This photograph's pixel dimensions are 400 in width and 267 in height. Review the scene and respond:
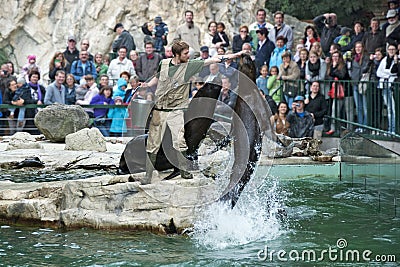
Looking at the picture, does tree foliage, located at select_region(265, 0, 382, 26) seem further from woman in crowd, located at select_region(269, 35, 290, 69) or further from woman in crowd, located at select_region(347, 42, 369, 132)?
woman in crowd, located at select_region(347, 42, 369, 132)

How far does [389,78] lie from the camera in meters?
14.3

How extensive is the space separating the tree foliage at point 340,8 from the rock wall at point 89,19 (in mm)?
1059

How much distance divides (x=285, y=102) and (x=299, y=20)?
911 centimetres

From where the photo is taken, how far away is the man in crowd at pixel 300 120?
14.7 metres

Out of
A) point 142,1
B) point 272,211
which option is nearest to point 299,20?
point 142,1

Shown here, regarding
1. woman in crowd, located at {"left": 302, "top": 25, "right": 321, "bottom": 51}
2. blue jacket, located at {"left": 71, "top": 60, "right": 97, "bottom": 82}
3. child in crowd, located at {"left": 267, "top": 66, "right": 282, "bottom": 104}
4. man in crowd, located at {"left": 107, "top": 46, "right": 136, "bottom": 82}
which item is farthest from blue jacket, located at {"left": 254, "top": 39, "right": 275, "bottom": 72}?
blue jacket, located at {"left": 71, "top": 60, "right": 97, "bottom": 82}

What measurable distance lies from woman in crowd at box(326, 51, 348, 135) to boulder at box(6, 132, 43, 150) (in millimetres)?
5878

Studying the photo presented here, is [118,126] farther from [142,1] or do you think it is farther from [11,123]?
[142,1]

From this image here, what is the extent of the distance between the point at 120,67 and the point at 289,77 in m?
3.58

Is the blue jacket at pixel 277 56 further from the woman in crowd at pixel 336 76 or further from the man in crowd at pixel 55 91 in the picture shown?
the man in crowd at pixel 55 91

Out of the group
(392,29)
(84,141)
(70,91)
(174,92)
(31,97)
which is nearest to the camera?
(174,92)

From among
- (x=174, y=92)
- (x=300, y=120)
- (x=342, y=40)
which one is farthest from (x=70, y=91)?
(x=174, y=92)

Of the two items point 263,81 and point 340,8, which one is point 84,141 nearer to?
point 263,81

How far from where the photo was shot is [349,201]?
32.3 ft
